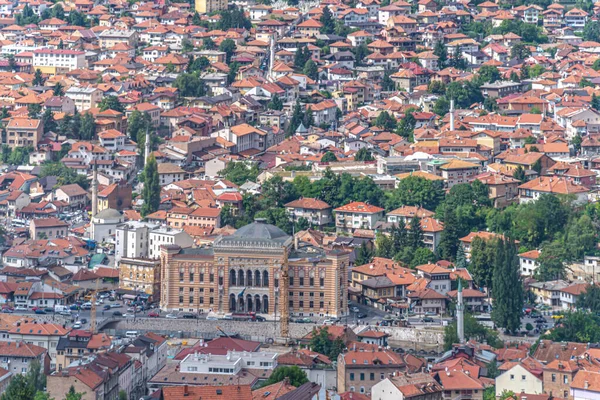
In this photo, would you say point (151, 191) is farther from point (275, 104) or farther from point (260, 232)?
point (275, 104)

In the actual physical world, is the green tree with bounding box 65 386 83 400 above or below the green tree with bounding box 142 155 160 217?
above

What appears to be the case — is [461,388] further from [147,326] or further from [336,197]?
[336,197]

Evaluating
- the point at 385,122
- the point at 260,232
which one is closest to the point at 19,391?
the point at 260,232

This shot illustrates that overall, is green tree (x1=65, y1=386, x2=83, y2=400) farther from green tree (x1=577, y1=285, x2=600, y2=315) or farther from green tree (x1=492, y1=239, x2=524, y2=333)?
green tree (x1=577, y1=285, x2=600, y2=315)

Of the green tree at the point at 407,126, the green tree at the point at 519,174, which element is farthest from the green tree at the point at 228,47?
the green tree at the point at 519,174

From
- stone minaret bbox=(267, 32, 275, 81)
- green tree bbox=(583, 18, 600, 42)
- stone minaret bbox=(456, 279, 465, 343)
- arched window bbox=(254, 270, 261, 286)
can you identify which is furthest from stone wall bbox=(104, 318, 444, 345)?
green tree bbox=(583, 18, 600, 42)

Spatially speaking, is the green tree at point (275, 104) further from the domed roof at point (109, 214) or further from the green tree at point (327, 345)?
the green tree at point (327, 345)
